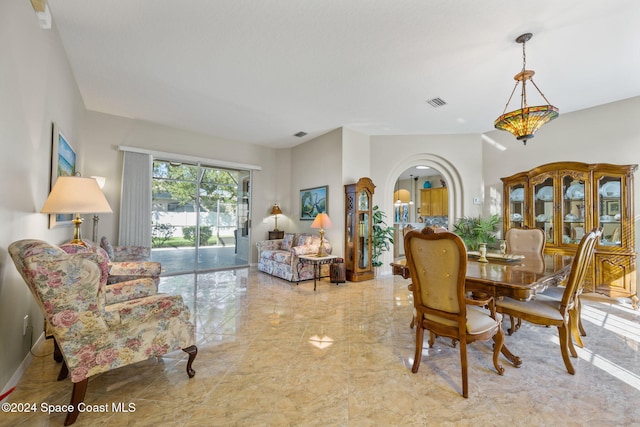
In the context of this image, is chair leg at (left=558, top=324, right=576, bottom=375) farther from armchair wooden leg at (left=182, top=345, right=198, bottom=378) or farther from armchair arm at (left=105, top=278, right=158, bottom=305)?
armchair arm at (left=105, top=278, right=158, bottom=305)

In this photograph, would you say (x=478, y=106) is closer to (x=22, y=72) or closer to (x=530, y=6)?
(x=530, y=6)

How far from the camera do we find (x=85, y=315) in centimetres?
156

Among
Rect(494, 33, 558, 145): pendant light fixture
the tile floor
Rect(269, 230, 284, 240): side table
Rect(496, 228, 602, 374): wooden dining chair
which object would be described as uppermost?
Rect(494, 33, 558, 145): pendant light fixture

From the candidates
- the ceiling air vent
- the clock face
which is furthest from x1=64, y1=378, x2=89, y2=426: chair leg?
the ceiling air vent

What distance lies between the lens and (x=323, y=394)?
6.15 ft

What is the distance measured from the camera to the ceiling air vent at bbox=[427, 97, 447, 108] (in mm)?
4094

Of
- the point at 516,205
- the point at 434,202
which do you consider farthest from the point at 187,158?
the point at 434,202

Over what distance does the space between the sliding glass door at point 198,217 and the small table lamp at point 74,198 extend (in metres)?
3.46

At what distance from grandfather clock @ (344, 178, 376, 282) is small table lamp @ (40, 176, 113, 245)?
3741mm

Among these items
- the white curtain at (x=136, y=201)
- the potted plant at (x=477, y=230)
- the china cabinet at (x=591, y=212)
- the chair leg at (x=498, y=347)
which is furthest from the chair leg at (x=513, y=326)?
the white curtain at (x=136, y=201)

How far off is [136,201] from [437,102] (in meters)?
5.52

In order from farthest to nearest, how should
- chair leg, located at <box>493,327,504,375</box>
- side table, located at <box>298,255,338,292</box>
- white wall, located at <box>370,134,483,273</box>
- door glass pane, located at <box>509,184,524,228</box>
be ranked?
white wall, located at <box>370,134,483,273</box>, door glass pane, located at <box>509,184,524,228</box>, side table, located at <box>298,255,338,292</box>, chair leg, located at <box>493,327,504,375</box>

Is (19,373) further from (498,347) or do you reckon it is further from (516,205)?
(516,205)

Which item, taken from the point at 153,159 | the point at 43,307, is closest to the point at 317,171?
the point at 153,159
